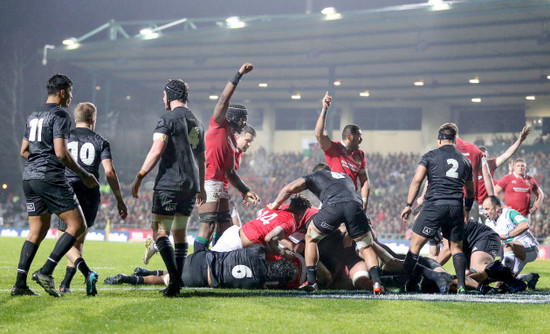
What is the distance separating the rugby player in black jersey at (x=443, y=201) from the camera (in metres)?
7.89

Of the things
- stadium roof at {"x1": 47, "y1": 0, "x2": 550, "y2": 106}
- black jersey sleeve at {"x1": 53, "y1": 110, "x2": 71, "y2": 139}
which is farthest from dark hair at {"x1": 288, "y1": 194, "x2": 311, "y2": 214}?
stadium roof at {"x1": 47, "y1": 0, "x2": 550, "y2": 106}

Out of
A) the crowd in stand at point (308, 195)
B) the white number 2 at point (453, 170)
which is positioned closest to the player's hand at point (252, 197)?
the white number 2 at point (453, 170)

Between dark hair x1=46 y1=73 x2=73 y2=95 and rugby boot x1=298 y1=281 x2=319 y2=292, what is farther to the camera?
rugby boot x1=298 y1=281 x2=319 y2=292

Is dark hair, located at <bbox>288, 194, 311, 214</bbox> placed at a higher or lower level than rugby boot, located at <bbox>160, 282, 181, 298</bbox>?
higher

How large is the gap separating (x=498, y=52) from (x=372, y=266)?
83.1 feet

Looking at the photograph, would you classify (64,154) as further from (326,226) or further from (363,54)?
(363,54)

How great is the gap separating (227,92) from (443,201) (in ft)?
9.49

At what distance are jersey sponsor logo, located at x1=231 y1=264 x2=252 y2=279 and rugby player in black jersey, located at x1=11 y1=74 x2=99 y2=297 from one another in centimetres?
197

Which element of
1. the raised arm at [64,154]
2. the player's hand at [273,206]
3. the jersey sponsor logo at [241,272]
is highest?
the raised arm at [64,154]

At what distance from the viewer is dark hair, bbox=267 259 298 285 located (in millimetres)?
7562

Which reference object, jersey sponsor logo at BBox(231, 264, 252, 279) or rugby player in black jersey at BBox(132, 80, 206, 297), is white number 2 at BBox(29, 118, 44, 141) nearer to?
rugby player in black jersey at BBox(132, 80, 206, 297)

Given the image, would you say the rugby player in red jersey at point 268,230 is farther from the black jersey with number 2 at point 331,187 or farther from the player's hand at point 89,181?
the player's hand at point 89,181

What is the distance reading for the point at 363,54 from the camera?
32.1 m

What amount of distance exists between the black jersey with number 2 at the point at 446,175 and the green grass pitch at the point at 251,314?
1.76 m
